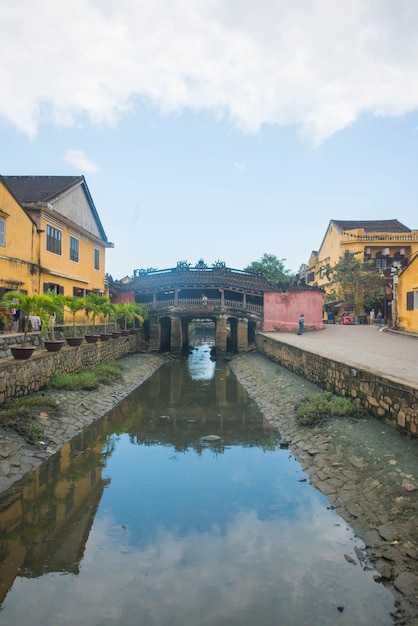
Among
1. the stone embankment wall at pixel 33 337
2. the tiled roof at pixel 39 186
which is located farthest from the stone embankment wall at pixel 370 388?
the tiled roof at pixel 39 186

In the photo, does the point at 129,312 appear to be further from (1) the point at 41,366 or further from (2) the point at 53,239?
(1) the point at 41,366

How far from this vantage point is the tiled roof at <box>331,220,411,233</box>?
4344cm

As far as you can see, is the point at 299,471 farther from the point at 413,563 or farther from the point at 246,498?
the point at 413,563

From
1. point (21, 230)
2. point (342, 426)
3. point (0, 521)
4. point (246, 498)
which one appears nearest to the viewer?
point (0, 521)

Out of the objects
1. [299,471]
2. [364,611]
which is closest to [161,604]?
[364,611]

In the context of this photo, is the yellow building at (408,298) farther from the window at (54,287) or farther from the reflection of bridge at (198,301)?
the window at (54,287)

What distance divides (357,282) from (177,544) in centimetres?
3303

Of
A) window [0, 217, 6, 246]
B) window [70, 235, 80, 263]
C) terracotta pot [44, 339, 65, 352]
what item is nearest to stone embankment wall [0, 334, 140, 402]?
terracotta pot [44, 339, 65, 352]

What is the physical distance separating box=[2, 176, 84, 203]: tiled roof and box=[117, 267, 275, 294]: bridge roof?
33.6 ft

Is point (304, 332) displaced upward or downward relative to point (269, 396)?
upward

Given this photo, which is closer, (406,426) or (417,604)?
(417,604)

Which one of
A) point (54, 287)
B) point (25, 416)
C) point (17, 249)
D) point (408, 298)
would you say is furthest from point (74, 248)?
point (408, 298)

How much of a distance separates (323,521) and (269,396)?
9355 mm

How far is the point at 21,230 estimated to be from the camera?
17.8 m
